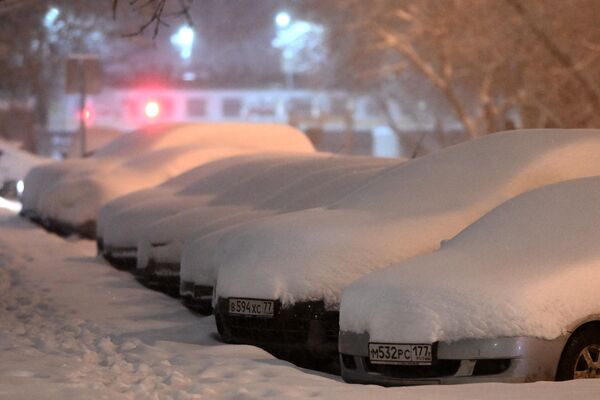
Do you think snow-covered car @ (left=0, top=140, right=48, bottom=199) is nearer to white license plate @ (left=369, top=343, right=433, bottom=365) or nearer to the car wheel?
white license plate @ (left=369, top=343, right=433, bottom=365)

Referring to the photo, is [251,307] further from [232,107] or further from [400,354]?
[232,107]

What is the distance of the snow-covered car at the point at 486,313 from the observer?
7.88 metres

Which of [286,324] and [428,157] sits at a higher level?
[428,157]

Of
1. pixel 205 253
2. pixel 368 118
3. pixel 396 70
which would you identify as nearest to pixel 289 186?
pixel 205 253

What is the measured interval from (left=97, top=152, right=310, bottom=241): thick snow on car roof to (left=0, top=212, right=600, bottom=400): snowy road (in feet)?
2.22

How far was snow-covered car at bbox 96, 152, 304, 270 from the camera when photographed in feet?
48.5

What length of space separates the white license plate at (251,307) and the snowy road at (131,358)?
24 centimetres

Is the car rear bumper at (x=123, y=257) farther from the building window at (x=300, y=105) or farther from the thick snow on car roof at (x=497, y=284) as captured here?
the building window at (x=300, y=105)

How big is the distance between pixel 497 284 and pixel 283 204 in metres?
4.95

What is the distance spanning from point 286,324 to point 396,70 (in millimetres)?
24624

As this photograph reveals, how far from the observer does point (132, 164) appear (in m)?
19.8

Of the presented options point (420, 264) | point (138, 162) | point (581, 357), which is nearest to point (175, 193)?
point (138, 162)

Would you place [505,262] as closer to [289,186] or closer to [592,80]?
[289,186]

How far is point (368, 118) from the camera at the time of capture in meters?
78.8
